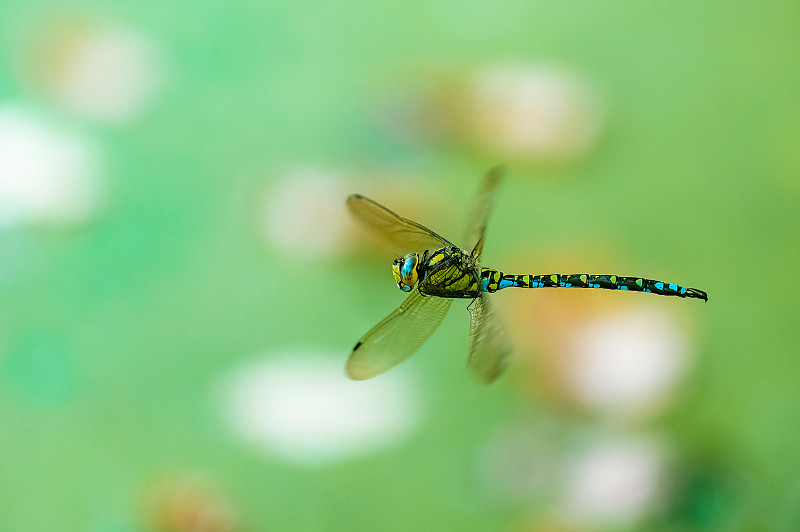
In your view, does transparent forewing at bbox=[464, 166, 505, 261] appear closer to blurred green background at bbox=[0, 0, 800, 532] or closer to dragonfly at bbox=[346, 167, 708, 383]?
dragonfly at bbox=[346, 167, 708, 383]

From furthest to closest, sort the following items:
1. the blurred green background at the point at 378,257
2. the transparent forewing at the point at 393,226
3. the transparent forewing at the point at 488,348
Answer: the blurred green background at the point at 378,257, the transparent forewing at the point at 393,226, the transparent forewing at the point at 488,348

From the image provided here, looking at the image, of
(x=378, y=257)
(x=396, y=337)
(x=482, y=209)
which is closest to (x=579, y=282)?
(x=482, y=209)

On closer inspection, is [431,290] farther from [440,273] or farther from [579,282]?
[579,282]

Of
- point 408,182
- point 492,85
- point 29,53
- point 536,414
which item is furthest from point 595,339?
point 29,53

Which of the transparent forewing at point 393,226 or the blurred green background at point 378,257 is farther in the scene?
the blurred green background at point 378,257

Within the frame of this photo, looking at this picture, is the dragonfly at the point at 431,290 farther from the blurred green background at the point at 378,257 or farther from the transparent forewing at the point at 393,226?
the blurred green background at the point at 378,257

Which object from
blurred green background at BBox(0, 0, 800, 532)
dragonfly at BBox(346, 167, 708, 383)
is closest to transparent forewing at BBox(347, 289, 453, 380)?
dragonfly at BBox(346, 167, 708, 383)

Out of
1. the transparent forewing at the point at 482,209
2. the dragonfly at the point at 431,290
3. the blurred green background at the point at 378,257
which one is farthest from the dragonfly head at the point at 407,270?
the blurred green background at the point at 378,257
